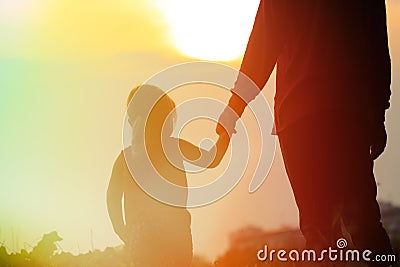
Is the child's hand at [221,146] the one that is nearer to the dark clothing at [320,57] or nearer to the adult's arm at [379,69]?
the dark clothing at [320,57]

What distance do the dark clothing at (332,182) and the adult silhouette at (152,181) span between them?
0.59 feet

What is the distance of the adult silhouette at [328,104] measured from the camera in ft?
4.83

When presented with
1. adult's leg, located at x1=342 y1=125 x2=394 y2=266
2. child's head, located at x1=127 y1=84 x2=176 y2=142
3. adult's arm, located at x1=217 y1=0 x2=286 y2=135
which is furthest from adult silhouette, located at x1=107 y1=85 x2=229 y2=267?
adult's leg, located at x1=342 y1=125 x2=394 y2=266

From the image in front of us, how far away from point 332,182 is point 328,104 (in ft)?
0.59

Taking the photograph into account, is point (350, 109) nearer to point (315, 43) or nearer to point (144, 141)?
point (315, 43)

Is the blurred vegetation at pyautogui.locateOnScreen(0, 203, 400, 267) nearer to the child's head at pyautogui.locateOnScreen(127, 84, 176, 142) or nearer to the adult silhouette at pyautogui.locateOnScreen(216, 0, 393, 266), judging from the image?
the adult silhouette at pyautogui.locateOnScreen(216, 0, 393, 266)

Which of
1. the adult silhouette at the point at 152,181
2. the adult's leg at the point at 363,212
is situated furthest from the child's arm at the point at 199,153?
the adult's leg at the point at 363,212

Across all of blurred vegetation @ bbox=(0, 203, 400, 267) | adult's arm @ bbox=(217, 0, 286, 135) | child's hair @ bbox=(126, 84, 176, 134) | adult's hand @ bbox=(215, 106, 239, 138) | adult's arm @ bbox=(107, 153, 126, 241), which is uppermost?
adult's arm @ bbox=(217, 0, 286, 135)

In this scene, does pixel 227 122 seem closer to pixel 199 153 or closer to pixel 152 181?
pixel 199 153

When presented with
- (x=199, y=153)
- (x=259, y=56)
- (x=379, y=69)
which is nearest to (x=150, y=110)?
(x=199, y=153)

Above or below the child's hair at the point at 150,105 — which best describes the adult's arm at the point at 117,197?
below

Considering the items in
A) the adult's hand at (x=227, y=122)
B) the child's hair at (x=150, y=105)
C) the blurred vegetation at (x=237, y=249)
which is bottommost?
the blurred vegetation at (x=237, y=249)

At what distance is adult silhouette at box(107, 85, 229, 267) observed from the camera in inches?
57.8

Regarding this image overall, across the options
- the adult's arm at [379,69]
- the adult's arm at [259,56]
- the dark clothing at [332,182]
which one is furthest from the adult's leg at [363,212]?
the adult's arm at [259,56]
